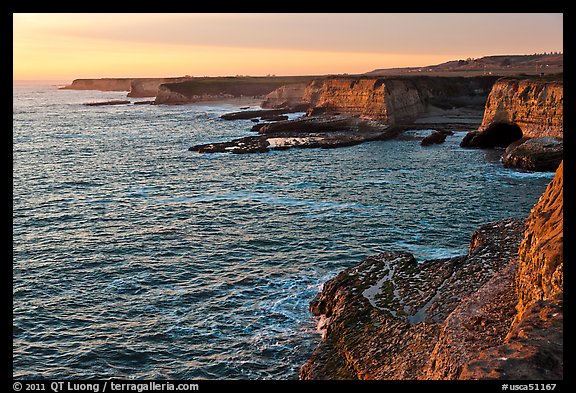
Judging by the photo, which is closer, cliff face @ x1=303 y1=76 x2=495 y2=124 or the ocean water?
the ocean water

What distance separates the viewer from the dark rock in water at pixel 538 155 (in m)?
47.6

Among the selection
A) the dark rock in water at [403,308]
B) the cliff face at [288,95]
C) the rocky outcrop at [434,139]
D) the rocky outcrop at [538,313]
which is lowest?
the dark rock in water at [403,308]

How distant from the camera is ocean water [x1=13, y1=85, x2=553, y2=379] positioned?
61.5ft

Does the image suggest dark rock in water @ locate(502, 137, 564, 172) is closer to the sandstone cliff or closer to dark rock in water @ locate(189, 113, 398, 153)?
dark rock in water @ locate(189, 113, 398, 153)

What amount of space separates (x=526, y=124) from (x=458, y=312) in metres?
50.3

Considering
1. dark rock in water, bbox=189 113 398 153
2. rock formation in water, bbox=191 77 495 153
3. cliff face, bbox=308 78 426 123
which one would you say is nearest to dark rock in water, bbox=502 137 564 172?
rock formation in water, bbox=191 77 495 153

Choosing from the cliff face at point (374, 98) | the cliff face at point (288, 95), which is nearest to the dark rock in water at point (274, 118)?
the cliff face at point (374, 98)

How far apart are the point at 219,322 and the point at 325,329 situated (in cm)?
446

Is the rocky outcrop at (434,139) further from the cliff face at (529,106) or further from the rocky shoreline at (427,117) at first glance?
the cliff face at (529,106)

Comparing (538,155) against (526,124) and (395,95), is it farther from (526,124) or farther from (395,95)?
(395,95)

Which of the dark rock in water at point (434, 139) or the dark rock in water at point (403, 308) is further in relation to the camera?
the dark rock in water at point (434, 139)

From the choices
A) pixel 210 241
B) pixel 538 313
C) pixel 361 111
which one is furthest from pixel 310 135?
pixel 538 313

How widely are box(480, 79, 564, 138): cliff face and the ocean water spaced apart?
537 centimetres

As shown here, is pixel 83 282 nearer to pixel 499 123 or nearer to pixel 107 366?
pixel 107 366
